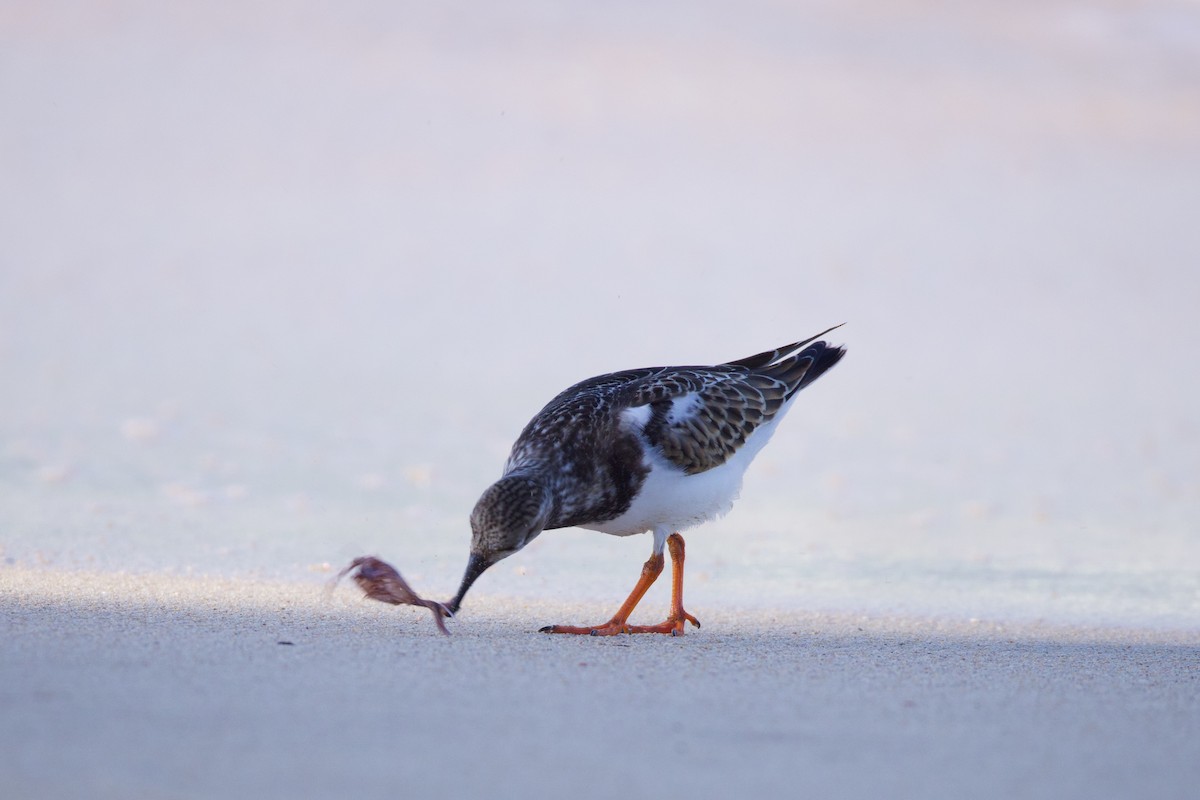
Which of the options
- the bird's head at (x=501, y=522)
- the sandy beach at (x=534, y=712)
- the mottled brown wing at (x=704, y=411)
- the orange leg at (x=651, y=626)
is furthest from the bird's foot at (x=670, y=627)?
the bird's head at (x=501, y=522)

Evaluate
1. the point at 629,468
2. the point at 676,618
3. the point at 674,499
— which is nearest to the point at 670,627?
the point at 676,618

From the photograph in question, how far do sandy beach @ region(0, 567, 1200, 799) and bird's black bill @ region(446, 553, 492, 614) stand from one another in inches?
4.6

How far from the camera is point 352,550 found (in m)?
6.82

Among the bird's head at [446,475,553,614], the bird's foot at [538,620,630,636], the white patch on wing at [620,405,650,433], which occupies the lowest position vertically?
the bird's foot at [538,620,630,636]

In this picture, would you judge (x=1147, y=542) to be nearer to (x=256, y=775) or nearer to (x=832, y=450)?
(x=832, y=450)

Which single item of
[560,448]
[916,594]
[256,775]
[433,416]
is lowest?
[256,775]

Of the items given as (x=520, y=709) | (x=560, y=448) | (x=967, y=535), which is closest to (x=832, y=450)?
(x=967, y=535)

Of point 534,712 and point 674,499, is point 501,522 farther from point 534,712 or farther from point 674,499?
point 534,712

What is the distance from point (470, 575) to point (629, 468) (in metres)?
0.76

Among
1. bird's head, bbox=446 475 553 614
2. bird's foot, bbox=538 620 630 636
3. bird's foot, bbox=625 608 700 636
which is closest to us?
bird's head, bbox=446 475 553 614

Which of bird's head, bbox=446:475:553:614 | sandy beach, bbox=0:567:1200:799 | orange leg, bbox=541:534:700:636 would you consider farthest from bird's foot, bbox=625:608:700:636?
bird's head, bbox=446:475:553:614

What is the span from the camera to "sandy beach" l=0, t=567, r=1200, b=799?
9.56ft

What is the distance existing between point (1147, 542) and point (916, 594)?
190 cm

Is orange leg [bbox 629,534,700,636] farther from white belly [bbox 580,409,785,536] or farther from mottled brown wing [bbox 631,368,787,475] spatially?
mottled brown wing [bbox 631,368,787,475]
